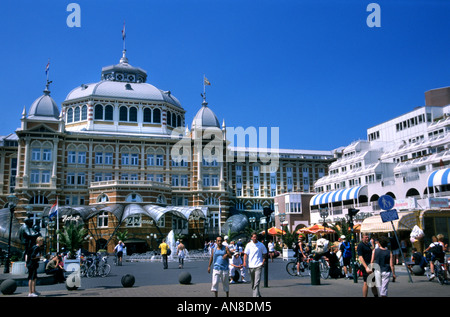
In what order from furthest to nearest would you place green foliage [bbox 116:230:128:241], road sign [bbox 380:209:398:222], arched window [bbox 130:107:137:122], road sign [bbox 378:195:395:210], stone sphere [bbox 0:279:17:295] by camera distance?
arched window [bbox 130:107:137:122] < green foliage [bbox 116:230:128:241] < road sign [bbox 378:195:395:210] < road sign [bbox 380:209:398:222] < stone sphere [bbox 0:279:17:295]

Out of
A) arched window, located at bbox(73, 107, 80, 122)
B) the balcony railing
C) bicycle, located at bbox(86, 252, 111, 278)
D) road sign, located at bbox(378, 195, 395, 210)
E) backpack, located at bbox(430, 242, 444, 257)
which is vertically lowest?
bicycle, located at bbox(86, 252, 111, 278)

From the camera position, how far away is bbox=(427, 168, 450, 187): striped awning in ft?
131

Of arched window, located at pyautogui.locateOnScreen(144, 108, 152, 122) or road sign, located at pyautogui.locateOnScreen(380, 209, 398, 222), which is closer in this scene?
road sign, located at pyautogui.locateOnScreen(380, 209, 398, 222)

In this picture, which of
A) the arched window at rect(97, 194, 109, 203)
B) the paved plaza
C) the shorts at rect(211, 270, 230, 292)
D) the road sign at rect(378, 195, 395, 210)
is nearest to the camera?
the shorts at rect(211, 270, 230, 292)

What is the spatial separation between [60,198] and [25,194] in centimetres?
430

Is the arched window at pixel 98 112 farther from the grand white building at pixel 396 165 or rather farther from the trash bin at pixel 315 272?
the trash bin at pixel 315 272

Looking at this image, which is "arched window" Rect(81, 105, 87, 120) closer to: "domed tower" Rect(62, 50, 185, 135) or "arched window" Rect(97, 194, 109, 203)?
"domed tower" Rect(62, 50, 185, 135)

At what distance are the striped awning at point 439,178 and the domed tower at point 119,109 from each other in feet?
122

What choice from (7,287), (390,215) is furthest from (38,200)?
(390,215)

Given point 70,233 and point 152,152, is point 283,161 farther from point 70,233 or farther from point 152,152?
point 70,233

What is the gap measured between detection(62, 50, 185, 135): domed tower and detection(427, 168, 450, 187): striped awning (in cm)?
3723

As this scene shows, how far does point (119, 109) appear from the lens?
2515 inches

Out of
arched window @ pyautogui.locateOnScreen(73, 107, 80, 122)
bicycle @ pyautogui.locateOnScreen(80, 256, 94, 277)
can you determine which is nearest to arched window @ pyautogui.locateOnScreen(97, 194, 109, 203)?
arched window @ pyautogui.locateOnScreen(73, 107, 80, 122)

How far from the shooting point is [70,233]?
2758 centimetres
